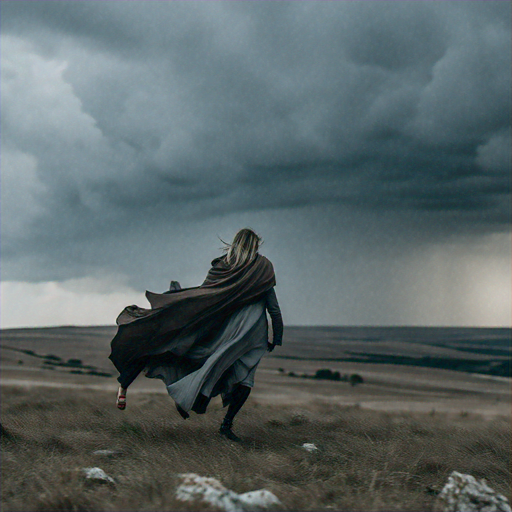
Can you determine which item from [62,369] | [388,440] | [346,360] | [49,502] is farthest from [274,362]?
[49,502]

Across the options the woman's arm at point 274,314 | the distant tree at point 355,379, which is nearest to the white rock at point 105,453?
the woman's arm at point 274,314

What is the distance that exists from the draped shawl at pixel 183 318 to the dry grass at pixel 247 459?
1043 millimetres

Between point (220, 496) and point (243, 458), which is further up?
point (220, 496)

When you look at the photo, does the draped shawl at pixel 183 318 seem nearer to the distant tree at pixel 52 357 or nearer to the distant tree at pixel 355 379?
the distant tree at pixel 355 379

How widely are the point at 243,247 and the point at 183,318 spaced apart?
1.17 m

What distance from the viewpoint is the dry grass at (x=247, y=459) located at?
15.3 ft

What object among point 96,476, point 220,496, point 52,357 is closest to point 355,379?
point 52,357

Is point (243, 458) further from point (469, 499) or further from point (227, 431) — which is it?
point (469, 499)

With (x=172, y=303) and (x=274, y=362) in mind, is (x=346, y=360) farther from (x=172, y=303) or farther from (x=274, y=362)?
(x=172, y=303)

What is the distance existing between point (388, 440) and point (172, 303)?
11.4ft

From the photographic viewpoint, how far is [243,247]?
313 inches

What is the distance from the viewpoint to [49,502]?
4395 millimetres

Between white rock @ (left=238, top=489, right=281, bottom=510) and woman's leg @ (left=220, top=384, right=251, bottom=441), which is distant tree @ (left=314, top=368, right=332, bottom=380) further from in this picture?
white rock @ (left=238, top=489, right=281, bottom=510)

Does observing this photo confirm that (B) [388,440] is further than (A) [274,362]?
No
